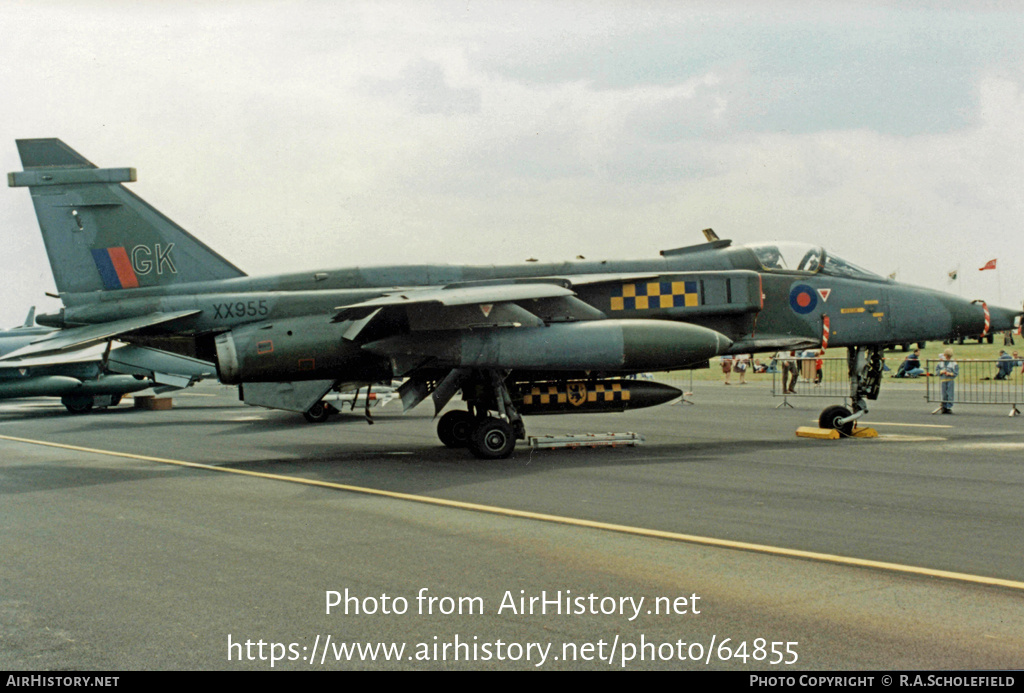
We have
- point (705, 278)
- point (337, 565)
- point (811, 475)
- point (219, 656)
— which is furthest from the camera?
point (705, 278)

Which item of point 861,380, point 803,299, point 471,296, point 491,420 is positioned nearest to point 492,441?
point 491,420

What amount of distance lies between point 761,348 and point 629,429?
465cm

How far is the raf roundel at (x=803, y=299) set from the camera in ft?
50.0

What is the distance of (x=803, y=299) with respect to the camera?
15273 mm

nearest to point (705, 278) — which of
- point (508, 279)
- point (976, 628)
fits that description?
point (508, 279)

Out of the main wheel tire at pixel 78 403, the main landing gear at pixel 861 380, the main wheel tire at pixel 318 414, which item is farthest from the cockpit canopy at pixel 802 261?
the main wheel tire at pixel 78 403

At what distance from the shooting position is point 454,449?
15.4m

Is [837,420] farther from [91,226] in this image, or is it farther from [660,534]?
[91,226]

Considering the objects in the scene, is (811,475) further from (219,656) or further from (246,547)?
(219,656)

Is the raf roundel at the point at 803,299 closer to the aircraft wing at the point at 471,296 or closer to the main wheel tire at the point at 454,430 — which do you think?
the aircraft wing at the point at 471,296

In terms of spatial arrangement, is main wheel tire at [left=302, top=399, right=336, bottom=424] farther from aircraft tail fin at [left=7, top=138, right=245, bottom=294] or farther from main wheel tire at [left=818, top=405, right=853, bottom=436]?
main wheel tire at [left=818, top=405, right=853, bottom=436]

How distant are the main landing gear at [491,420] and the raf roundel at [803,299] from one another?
5.18 metres

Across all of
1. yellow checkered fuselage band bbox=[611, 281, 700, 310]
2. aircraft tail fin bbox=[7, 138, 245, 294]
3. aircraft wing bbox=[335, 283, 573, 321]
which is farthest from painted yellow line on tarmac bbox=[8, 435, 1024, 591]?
yellow checkered fuselage band bbox=[611, 281, 700, 310]
